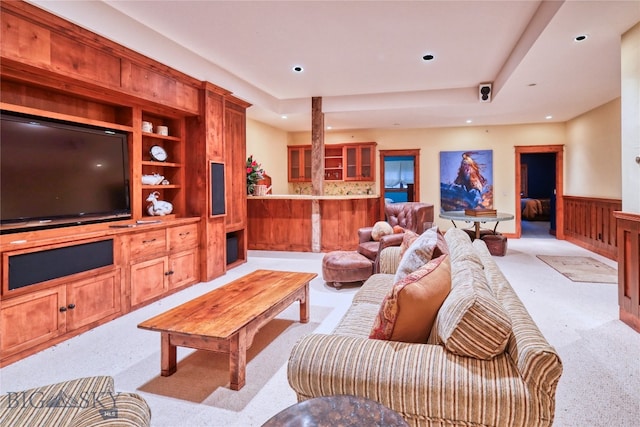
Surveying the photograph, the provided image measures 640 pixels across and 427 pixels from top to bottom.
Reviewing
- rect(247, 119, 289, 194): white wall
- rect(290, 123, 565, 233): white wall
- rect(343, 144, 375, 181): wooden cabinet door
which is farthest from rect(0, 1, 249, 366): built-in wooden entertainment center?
rect(290, 123, 565, 233): white wall

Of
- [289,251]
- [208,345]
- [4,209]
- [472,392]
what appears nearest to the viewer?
[472,392]

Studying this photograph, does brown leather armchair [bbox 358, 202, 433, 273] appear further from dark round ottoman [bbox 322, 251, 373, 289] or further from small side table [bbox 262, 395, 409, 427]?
small side table [bbox 262, 395, 409, 427]

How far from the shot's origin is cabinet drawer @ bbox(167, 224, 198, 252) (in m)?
4.09

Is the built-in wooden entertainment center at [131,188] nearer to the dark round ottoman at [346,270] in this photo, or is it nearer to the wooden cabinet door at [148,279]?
the wooden cabinet door at [148,279]

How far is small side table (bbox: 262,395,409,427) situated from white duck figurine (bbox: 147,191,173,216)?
12.5 ft

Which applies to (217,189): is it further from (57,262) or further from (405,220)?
(405,220)

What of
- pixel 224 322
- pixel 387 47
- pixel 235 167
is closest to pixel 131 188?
pixel 235 167

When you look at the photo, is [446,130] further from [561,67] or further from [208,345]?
[208,345]

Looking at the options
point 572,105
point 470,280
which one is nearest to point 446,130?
point 572,105

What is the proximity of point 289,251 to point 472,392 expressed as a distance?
5.70 m

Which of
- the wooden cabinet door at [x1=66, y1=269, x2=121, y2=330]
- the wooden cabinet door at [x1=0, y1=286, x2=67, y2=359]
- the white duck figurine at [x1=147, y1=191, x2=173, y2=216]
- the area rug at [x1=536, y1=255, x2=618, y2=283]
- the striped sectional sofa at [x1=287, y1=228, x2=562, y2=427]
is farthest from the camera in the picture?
the area rug at [x1=536, y1=255, x2=618, y2=283]

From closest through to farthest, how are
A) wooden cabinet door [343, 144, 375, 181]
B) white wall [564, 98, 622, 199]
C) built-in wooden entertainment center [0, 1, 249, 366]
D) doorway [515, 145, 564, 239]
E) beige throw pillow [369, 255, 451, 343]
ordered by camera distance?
beige throw pillow [369, 255, 451, 343] < built-in wooden entertainment center [0, 1, 249, 366] < white wall [564, 98, 622, 199] < doorway [515, 145, 564, 239] < wooden cabinet door [343, 144, 375, 181]

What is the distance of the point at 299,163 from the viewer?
30.2 feet

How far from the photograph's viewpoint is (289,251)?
6.73 metres
